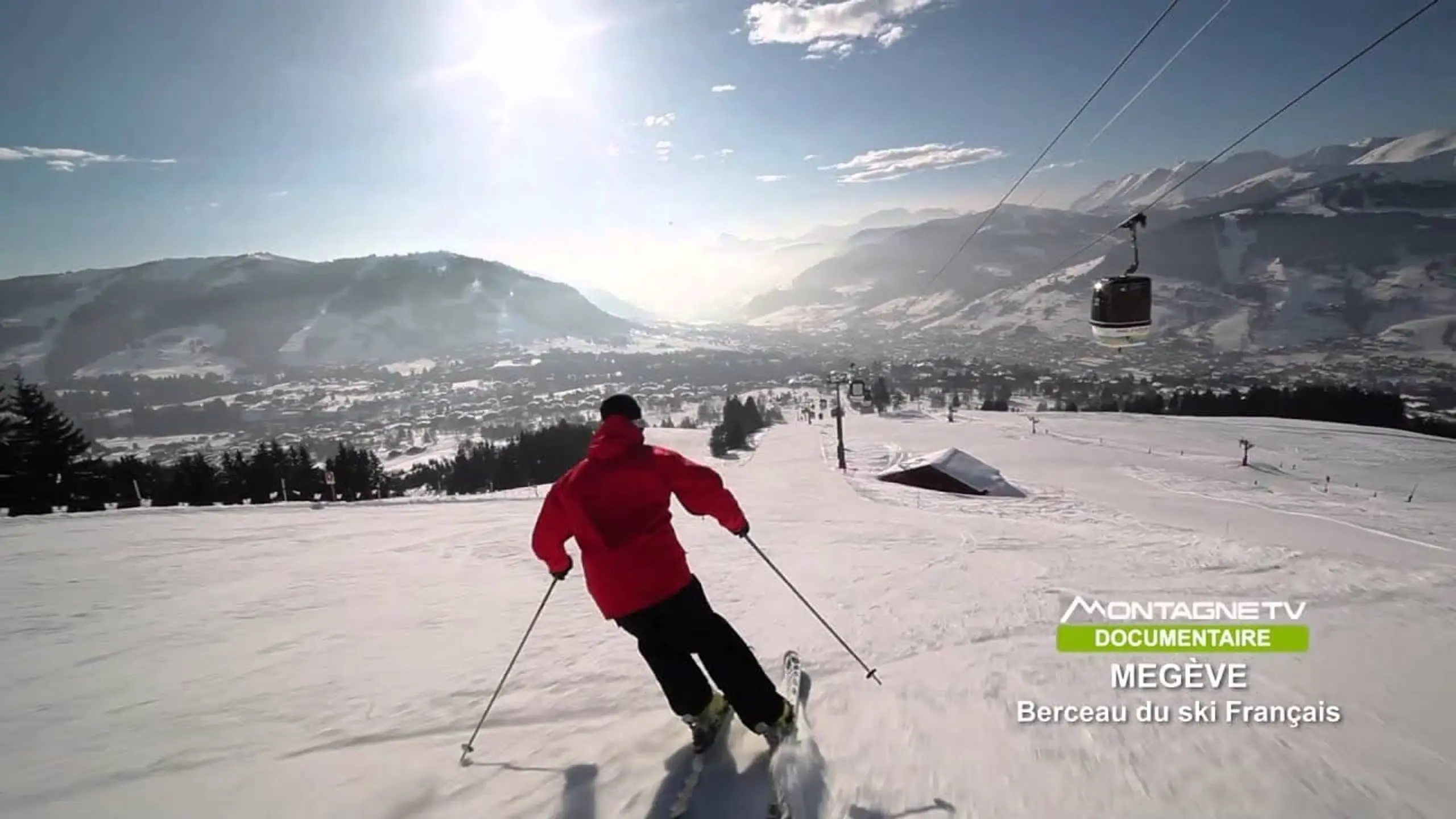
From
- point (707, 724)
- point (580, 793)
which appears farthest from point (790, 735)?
point (580, 793)

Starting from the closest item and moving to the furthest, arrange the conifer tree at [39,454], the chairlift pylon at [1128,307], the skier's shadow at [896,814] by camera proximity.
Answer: the skier's shadow at [896,814] → the chairlift pylon at [1128,307] → the conifer tree at [39,454]

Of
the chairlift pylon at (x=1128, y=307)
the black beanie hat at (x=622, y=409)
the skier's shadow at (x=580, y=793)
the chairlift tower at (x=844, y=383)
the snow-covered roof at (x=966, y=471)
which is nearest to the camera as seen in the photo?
the skier's shadow at (x=580, y=793)

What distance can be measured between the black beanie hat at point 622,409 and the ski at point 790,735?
6.30ft

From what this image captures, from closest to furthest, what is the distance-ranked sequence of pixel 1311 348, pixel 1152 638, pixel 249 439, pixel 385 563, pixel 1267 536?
pixel 1152 638, pixel 385 563, pixel 1267 536, pixel 249 439, pixel 1311 348

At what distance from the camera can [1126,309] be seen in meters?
8.48

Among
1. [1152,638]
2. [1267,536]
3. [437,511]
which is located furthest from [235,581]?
[1267,536]

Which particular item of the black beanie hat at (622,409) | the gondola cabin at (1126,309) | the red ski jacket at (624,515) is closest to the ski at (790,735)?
the red ski jacket at (624,515)

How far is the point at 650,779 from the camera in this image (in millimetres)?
2992

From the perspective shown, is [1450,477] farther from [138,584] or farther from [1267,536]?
[138,584]

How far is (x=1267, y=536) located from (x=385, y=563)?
16695 millimetres

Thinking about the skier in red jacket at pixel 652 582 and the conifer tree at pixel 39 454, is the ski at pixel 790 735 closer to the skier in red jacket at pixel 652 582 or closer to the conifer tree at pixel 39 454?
the skier in red jacket at pixel 652 582

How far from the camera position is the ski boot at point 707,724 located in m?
3.11

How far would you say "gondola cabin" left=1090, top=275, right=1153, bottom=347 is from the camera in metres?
8.45

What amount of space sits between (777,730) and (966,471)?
2655cm
